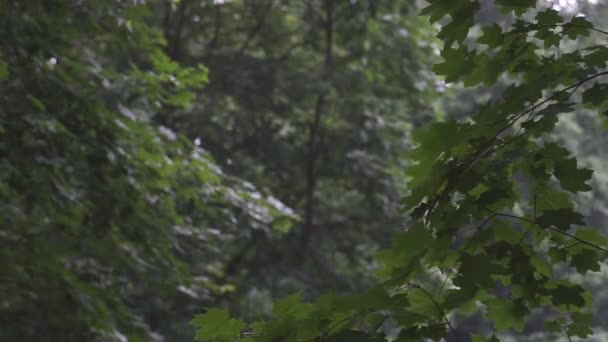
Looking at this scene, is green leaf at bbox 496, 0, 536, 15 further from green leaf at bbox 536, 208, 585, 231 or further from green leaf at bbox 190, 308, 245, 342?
green leaf at bbox 190, 308, 245, 342

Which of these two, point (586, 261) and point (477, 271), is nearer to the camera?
point (477, 271)

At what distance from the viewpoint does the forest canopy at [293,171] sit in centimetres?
152

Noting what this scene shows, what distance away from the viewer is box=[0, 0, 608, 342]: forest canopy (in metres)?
1.52

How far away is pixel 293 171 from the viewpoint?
9.02 metres

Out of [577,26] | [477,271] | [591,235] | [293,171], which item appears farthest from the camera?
[293,171]

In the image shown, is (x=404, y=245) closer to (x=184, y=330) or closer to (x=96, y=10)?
(x=96, y=10)

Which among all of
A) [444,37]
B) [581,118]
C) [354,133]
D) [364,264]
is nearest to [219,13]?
[354,133]

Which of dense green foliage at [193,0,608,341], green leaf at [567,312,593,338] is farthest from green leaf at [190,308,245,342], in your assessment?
green leaf at [567,312,593,338]

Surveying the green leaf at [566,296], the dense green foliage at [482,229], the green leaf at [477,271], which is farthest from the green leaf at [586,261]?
the green leaf at [477,271]

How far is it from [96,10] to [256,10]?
5.22m

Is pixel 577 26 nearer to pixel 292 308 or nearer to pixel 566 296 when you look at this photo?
pixel 566 296

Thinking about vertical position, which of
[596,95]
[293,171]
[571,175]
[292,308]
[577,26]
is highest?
[293,171]

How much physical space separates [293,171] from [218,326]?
7480 mm

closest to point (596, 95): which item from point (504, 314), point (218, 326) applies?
point (504, 314)
